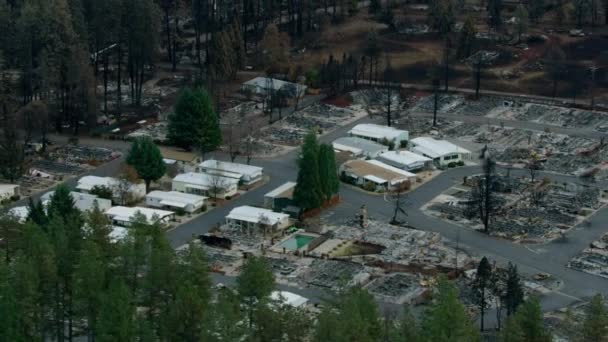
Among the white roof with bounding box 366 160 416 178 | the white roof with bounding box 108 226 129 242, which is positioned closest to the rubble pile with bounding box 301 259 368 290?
the white roof with bounding box 108 226 129 242

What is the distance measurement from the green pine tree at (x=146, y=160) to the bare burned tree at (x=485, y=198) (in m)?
10.2

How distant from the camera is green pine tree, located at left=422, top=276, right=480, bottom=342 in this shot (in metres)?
26.5

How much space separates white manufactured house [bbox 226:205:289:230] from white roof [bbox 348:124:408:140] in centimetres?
916

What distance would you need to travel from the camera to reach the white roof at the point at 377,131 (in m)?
47.9

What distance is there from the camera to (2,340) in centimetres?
2867

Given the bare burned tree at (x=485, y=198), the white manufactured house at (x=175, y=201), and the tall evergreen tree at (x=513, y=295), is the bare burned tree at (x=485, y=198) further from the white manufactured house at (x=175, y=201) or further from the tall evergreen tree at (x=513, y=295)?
the white manufactured house at (x=175, y=201)

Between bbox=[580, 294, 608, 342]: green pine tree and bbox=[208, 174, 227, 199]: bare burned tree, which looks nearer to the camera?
bbox=[580, 294, 608, 342]: green pine tree

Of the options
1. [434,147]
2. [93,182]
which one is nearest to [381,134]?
[434,147]

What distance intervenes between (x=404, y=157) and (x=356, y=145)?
232 cm

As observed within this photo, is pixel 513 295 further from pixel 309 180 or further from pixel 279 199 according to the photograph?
pixel 279 199

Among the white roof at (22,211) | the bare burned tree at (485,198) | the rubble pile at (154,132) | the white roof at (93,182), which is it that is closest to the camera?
the white roof at (22,211)

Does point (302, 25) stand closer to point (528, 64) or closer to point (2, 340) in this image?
point (528, 64)

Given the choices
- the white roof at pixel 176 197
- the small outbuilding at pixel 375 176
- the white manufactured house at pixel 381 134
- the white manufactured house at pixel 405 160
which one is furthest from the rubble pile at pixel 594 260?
the white roof at pixel 176 197

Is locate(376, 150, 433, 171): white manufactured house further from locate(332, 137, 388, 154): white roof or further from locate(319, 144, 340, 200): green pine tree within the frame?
locate(319, 144, 340, 200): green pine tree
